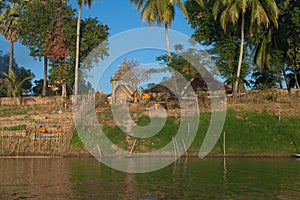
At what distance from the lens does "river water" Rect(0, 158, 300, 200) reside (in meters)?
16.1

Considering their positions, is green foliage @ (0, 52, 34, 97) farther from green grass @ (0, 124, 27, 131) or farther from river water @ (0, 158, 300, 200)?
river water @ (0, 158, 300, 200)

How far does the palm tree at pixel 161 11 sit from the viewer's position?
4315cm

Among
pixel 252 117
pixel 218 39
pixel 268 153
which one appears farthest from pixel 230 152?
pixel 218 39

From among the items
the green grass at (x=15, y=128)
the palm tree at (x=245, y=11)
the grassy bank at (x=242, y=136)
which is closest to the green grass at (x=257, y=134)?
the grassy bank at (x=242, y=136)

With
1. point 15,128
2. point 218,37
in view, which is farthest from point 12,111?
point 218,37

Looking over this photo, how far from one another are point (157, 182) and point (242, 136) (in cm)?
1844

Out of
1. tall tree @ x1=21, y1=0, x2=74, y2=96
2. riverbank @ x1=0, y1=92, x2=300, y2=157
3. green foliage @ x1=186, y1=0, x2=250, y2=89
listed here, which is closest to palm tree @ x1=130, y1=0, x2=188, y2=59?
green foliage @ x1=186, y1=0, x2=250, y2=89

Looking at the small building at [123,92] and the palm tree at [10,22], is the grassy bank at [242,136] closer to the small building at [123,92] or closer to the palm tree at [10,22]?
the small building at [123,92]

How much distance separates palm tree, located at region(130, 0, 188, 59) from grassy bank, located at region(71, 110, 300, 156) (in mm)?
10546

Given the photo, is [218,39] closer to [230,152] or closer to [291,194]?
[230,152]

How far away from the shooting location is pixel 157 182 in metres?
19.7

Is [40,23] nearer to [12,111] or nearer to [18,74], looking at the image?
[12,111]

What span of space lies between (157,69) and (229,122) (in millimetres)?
10091

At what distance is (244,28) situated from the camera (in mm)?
45750
